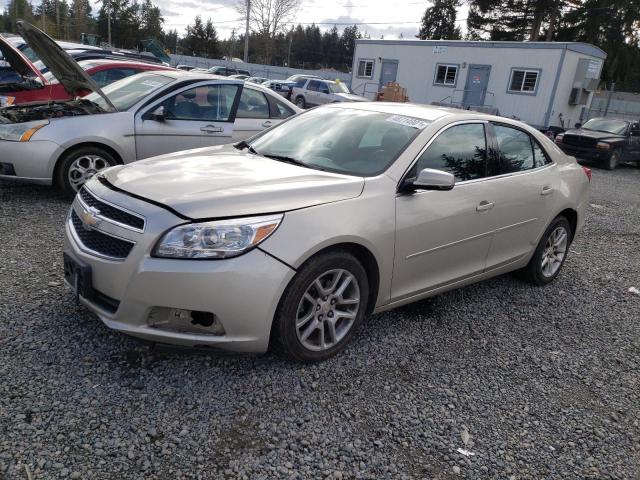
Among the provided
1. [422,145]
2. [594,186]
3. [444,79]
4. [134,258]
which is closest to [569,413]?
[422,145]

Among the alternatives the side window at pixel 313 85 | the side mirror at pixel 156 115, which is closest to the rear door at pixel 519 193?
the side mirror at pixel 156 115

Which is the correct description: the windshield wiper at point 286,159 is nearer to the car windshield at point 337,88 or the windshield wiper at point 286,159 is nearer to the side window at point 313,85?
the car windshield at point 337,88

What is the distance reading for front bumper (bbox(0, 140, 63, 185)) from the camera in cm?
549

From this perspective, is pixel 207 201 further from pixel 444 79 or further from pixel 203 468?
pixel 444 79

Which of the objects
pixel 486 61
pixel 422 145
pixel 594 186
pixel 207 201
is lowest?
pixel 594 186

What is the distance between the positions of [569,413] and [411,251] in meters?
1.33

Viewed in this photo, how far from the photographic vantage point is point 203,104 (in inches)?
257

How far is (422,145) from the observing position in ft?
11.6

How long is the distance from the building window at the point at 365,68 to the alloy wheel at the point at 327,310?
28.4 m

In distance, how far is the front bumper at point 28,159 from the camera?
5.49 metres

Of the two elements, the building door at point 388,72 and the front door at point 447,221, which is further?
the building door at point 388,72

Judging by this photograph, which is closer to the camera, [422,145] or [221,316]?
[221,316]

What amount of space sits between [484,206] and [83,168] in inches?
175

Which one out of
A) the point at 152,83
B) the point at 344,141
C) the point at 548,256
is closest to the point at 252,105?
the point at 152,83
